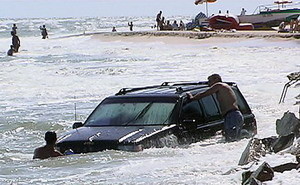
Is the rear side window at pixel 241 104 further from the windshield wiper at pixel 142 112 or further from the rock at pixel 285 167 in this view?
the rock at pixel 285 167

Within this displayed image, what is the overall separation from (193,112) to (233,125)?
623 mm

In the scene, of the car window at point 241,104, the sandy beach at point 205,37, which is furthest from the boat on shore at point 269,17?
the car window at point 241,104

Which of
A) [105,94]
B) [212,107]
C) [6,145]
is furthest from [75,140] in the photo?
[105,94]

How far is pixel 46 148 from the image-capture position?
1039 cm

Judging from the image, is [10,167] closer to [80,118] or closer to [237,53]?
[80,118]

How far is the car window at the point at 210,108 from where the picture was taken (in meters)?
11.4

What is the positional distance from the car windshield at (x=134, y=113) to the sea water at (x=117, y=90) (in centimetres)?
62

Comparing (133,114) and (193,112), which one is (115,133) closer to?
(133,114)

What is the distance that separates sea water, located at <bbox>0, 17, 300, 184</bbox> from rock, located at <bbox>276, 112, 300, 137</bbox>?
0.66 meters

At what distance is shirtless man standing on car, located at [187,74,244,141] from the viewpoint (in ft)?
36.7

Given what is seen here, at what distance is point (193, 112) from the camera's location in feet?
36.7

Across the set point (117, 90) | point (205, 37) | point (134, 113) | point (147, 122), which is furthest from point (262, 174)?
point (205, 37)

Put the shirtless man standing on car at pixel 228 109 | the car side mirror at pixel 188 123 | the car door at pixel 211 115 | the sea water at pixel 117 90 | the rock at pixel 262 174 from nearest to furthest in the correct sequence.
Answer: the rock at pixel 262 174 < the sea water at pixel 117 90 < the car side mirror at pixel 188 123 < the shirtless man standing on car at pixel 228 109 < the car door at pixel 211 115

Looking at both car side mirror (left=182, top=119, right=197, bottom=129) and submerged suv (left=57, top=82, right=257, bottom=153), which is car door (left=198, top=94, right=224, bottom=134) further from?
car side mirror (left=182, top=119, right=197, bottom=129)
